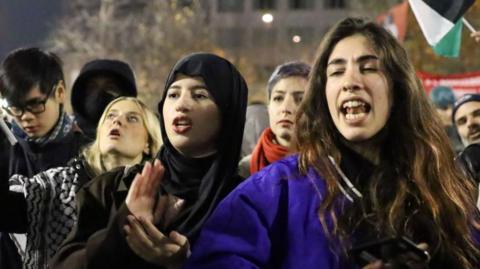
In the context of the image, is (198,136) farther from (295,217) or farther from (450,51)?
(450,51)

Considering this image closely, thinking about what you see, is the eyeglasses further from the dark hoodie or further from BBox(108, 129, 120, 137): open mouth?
the dark hoodie

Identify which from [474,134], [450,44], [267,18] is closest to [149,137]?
[474,134]

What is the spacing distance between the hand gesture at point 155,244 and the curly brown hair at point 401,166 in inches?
19.4

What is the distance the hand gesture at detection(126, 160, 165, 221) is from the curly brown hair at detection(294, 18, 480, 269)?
17.8 inches

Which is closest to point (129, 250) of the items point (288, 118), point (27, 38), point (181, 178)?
point (181, 178)

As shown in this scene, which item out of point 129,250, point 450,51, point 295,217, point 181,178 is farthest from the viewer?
point 450,51

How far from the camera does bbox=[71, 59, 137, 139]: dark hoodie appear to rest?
21.7ft

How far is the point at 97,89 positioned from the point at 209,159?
2357 millimetres

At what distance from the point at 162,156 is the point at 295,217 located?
3.30 ft

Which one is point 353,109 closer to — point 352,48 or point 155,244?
point 352,48

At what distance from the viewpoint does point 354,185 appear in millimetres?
3814

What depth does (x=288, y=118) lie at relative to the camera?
641 cm

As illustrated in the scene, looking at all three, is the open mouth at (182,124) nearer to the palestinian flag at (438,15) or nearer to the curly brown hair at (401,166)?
the curly brown hair at (401,166)

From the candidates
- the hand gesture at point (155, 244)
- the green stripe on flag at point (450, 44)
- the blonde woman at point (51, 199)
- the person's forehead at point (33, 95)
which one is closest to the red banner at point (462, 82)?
the green stripe on flag at point (450, 44)
